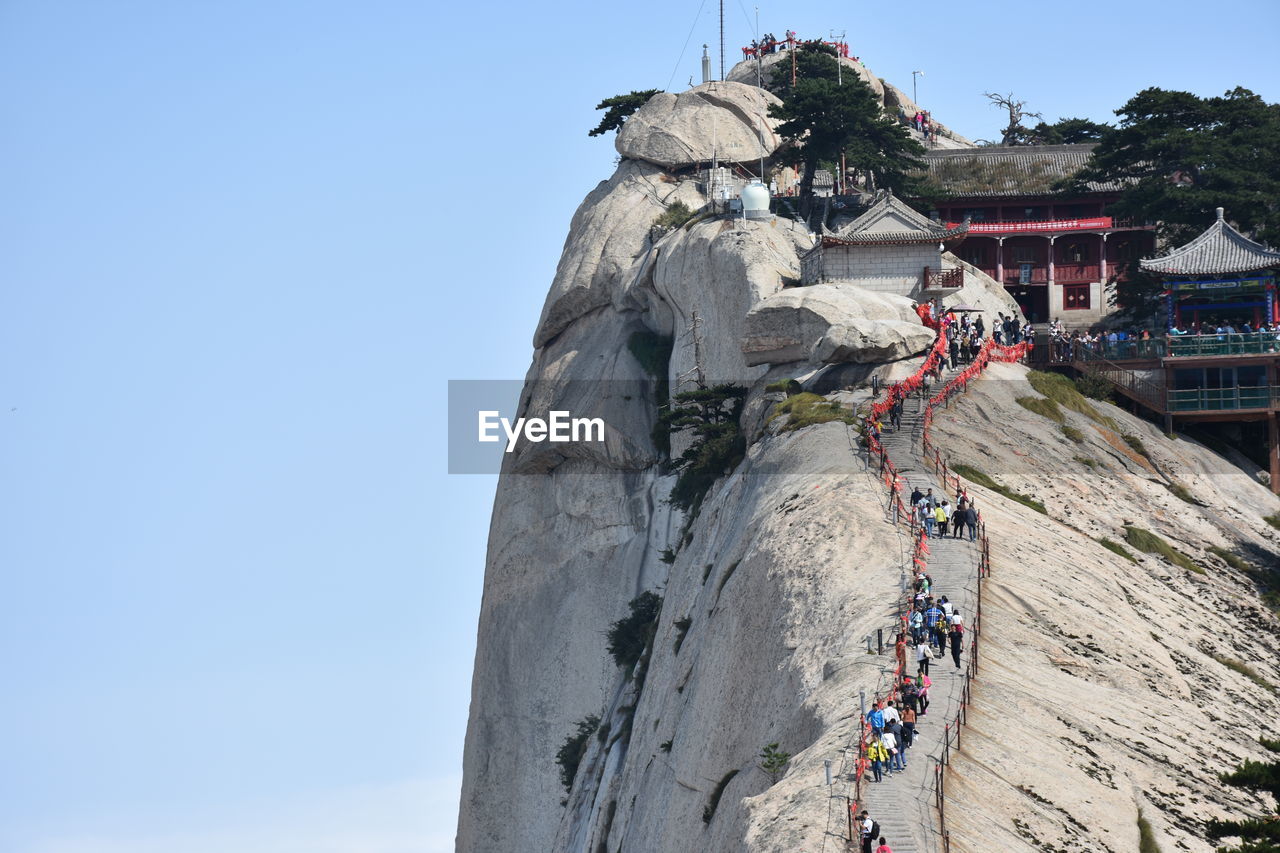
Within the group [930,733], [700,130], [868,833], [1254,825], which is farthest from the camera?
[700,130]

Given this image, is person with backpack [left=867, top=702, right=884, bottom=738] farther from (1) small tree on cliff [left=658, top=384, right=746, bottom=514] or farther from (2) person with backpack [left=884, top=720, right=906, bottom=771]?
(1) small tree on cliff [left=658, top=384, right=746, bottom=514]

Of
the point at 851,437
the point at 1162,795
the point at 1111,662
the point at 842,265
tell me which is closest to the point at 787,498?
the point at 851,437

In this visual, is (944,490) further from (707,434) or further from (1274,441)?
(1274,441)

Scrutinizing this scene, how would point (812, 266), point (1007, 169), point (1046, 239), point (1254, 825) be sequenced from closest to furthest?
point (1254, 825) < point (812, 266) < point (1046, 239) < point (1007, 169)

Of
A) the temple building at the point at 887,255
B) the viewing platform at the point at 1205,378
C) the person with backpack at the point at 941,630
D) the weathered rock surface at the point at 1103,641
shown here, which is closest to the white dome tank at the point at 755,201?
the temple building at the point at 887,255

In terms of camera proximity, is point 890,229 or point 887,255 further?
point 887,255

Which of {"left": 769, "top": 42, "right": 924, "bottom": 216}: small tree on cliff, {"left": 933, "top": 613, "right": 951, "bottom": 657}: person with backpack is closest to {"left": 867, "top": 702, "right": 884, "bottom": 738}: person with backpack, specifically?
{"left": 933, "top": 613, "right": 951, "bottom": 657}: person with backpack

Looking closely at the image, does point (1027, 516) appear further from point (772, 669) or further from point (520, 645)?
point (520, 645)

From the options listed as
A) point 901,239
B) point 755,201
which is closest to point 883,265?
point 901,239

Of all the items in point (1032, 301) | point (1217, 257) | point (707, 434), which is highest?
point (1032, 301)
